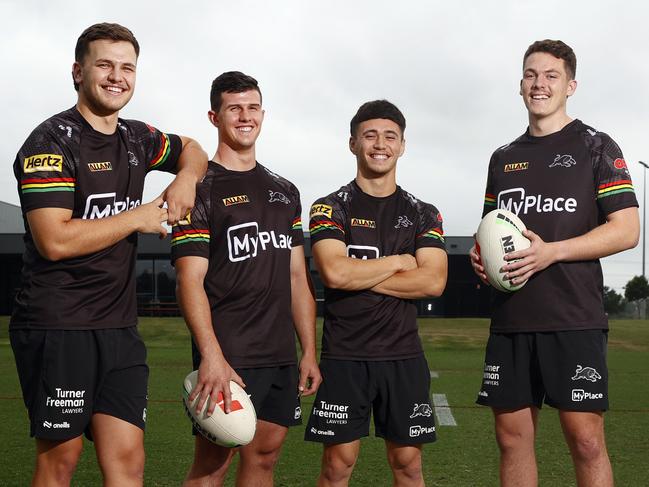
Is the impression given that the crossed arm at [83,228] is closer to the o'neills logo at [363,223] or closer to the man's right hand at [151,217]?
the man's right hand at [151,217]

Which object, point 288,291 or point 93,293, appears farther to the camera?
point 288,291

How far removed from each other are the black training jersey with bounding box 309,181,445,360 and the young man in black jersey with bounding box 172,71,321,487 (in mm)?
259

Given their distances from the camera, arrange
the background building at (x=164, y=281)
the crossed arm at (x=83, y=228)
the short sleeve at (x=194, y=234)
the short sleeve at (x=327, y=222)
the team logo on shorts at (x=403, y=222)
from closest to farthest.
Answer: the crossed arm at (x=83, y=228) → the short sleeve at (x=194, y=234) → the short sleeve at (x=327, y=222) → the team logo on shorts at (x=403, y=222) → the background building at (x=164, y=281)

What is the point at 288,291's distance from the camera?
15.8 ft

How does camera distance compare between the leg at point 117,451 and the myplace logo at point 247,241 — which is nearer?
the leg at point 117,451

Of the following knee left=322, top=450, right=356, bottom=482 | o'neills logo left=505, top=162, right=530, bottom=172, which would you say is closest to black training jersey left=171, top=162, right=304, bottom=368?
knee left=322, top=450, right=356, bottom=482

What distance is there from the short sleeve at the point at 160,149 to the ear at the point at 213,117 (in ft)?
0.80

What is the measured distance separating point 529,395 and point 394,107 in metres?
1.93

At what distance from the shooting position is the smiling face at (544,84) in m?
4.88

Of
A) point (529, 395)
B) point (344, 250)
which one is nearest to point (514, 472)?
point (529, 395)

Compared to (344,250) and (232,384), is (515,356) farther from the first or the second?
(232,384)

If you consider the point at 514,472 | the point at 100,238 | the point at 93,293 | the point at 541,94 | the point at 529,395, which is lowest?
the point at 514,472

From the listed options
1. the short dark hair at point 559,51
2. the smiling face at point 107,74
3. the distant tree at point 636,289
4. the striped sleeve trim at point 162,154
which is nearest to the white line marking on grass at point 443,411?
the short dark hair at point 559,51

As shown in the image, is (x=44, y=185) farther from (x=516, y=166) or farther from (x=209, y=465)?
(x=516, y=166)
